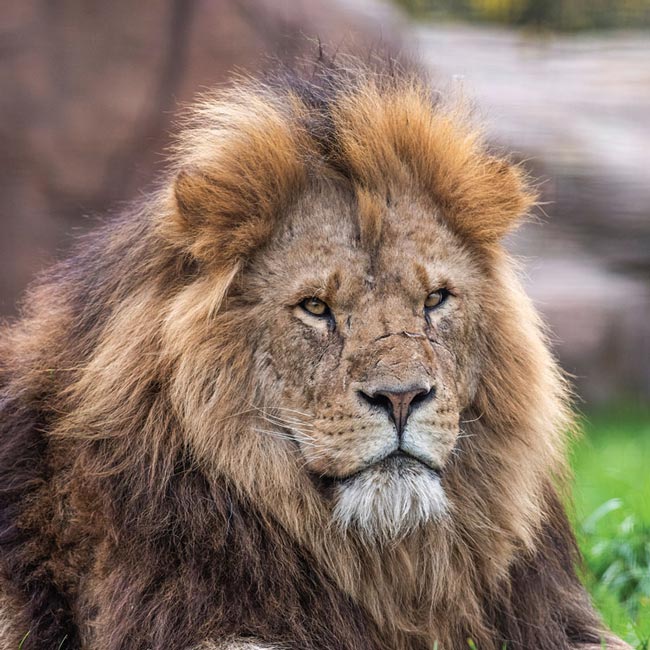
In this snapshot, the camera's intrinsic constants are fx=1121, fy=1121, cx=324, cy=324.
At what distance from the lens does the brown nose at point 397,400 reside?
3.01 m

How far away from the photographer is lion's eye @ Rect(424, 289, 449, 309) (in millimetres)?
3320

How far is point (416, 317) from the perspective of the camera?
10.7ft

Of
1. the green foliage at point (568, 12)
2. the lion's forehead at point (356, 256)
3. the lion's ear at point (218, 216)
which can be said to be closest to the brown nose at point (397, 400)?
the lion's forehead at point (356, 256)

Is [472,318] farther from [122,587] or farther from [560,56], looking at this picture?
[560,56]

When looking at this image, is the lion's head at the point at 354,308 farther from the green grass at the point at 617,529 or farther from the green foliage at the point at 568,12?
the green foliage at the point at 568,12

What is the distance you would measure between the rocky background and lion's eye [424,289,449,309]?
10.8 feet

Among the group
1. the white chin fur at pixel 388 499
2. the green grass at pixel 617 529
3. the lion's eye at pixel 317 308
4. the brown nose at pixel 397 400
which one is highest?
the lion's eye at pixel 317 308

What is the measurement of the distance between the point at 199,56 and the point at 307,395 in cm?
536

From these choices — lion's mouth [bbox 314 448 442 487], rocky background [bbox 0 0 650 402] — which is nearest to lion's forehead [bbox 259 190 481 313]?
lion's mouth [bbox 314 448 442 487]

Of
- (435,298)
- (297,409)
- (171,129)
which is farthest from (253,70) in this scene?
(297,409)

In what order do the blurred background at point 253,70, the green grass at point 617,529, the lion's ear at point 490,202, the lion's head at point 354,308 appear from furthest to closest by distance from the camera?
1. the blurred background at point 253,70
2. the green grass at point 617,529
3. the lion's ear at point 490,202
4. the lion's head at point 354,308

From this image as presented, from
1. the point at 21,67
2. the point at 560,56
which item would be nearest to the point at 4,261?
the point at 21,67

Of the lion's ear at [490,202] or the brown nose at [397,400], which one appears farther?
the lion's ear at [490,202]

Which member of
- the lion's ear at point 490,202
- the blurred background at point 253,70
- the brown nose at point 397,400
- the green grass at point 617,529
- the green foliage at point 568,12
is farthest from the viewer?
the green foliage at point 568,12
